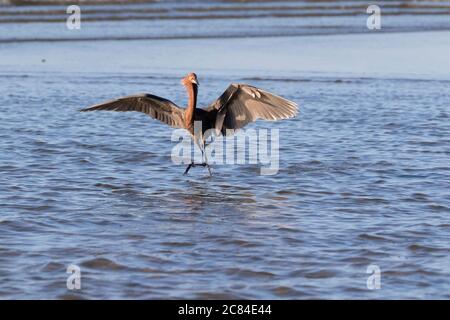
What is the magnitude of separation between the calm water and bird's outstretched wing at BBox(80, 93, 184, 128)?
0.58m

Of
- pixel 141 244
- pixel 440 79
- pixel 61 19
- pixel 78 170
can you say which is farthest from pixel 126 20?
pixel 141 244

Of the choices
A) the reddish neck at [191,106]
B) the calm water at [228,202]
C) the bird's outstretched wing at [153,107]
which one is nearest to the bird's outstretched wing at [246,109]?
the reddish neck at [191,106]

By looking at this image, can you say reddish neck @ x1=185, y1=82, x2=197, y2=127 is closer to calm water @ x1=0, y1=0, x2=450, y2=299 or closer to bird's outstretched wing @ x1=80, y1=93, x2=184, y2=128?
bird's outstretched wing @ x1=80, y1=93, x2=184, y2=128

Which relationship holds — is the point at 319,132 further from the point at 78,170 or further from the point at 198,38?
the point at 198,38

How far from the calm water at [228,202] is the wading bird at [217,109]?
56 centimetres

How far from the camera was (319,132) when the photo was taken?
12625 millimetres

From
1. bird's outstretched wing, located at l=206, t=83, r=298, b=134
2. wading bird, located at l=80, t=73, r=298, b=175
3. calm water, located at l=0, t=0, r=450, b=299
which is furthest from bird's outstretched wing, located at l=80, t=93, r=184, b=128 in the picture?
Result: calm water, located at l=0, t=0, r=450, b=299

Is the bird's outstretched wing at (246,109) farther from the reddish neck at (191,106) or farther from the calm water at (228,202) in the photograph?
the calm water at (228,202)

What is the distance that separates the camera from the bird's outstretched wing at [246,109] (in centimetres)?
→ 1011

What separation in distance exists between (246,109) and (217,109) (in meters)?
0.30

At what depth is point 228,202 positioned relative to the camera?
30.5 feet

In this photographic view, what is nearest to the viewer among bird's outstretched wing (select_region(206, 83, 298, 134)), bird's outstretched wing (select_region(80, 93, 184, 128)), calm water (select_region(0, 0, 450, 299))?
calm water (select_region(0, 0, 450, 299))

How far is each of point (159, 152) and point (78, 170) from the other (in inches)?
52.6

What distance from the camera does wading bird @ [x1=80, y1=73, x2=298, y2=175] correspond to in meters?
10.1
